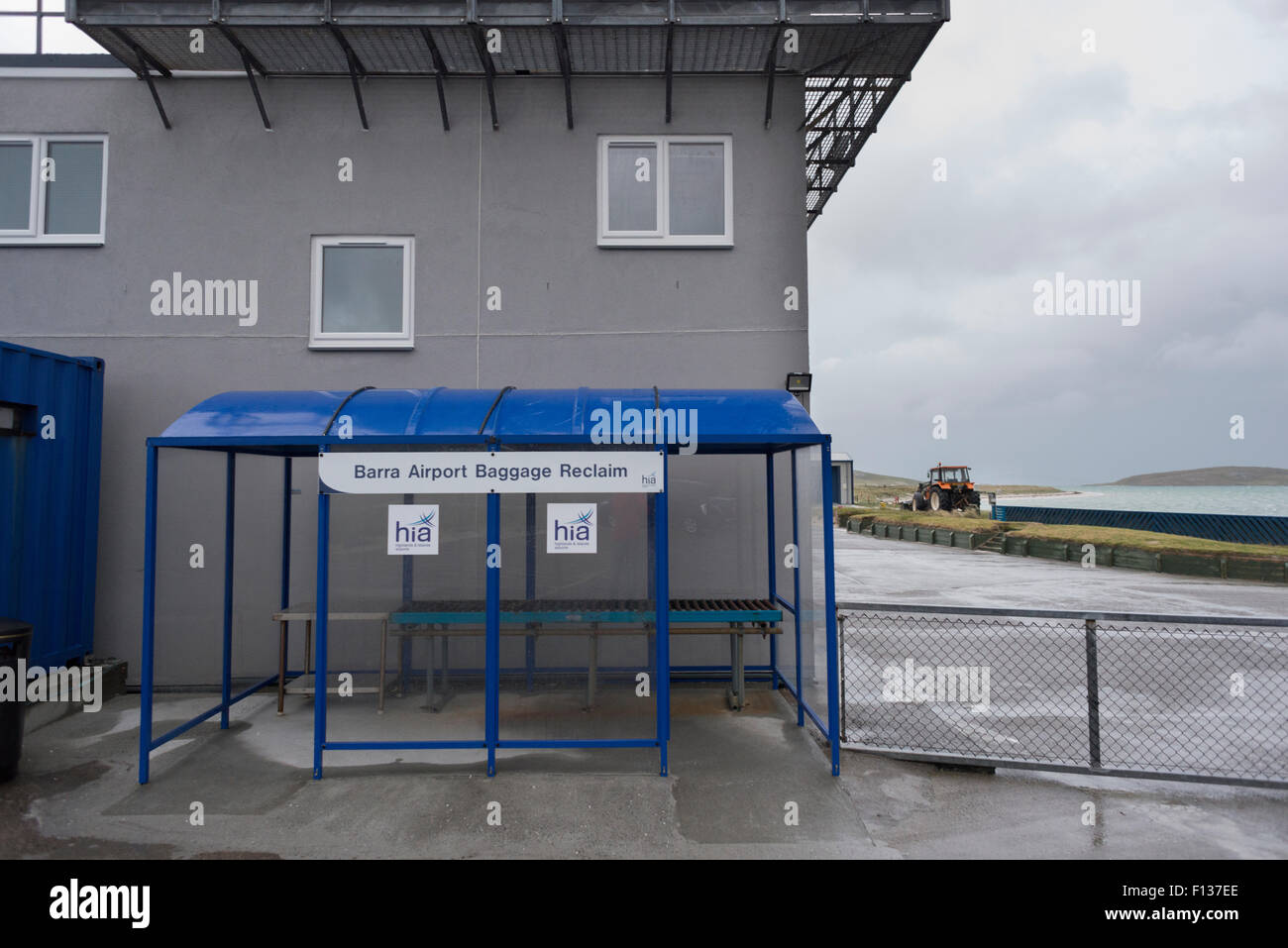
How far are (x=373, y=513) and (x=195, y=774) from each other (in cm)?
294

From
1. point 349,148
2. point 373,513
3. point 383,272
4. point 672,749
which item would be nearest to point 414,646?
point 373,513

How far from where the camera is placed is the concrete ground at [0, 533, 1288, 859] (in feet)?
14.3

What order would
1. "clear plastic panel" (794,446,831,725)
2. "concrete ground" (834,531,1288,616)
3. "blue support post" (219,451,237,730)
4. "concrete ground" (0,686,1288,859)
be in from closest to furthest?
"concrete ground" (0,686,1288,859) < "blue support post" (219,451,237,730) < "clear plastic panel" (794,446,831,725) < "concrete ground" (834,531,1288,616)

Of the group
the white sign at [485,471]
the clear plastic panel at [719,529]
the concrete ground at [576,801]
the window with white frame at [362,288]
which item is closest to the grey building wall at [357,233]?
the clear plastic panel at [719,529]

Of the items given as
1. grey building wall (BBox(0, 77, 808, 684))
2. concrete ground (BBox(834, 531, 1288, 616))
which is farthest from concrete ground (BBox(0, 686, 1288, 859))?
concrete ground (BBox(834, 531, 1288, 616))

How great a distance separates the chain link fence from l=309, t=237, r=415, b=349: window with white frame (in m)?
5.71

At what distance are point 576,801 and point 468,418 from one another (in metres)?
2.92

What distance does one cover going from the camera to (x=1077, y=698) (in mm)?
7590

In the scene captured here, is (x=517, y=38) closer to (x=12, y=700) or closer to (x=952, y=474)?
(x=12, y=700)

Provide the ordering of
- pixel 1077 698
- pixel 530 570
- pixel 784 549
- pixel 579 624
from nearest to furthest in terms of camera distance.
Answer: pixel 579 624 → pixel 530 570 → pixel 1077 698 → pixel 784 549

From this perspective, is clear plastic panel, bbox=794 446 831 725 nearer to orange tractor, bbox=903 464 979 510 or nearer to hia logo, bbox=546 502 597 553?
hia logo, bbox=546 502 597 553

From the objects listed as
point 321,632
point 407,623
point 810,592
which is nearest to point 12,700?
point 321,632

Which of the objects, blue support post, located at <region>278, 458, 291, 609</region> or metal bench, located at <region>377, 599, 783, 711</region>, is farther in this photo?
blue support post, located at <region>278, 458, 291, 609</region>
